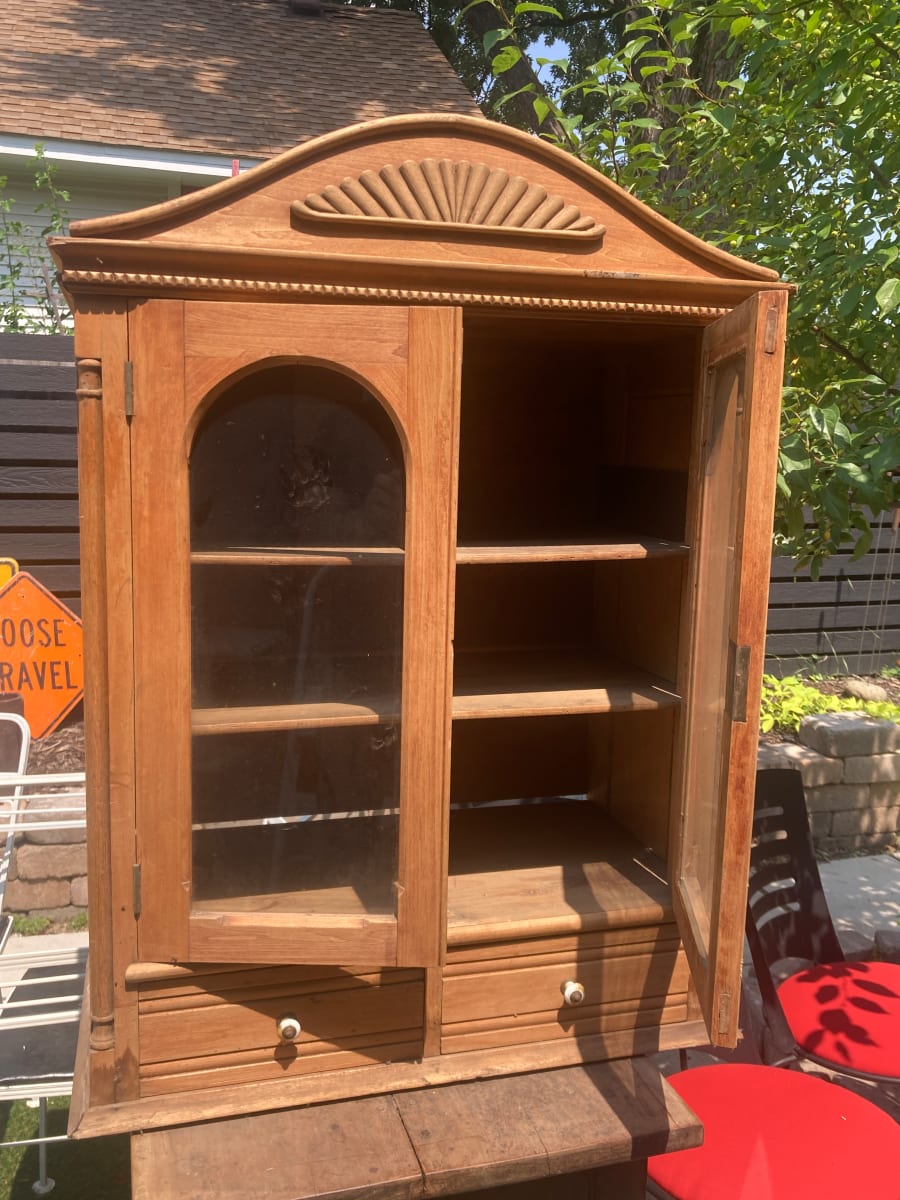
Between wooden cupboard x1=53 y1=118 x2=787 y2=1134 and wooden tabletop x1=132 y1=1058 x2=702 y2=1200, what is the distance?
1.8 inches

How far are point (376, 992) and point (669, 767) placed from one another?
79cm

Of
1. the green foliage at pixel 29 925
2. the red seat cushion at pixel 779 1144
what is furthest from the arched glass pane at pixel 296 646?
the green foliage at pixel 29 925

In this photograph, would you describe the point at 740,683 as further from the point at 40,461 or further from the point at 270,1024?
the point at 40,461

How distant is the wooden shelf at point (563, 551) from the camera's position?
1.82 meters

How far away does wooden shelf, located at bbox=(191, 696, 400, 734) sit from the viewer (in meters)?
1.72

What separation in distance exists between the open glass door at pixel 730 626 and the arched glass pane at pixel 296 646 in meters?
0.56

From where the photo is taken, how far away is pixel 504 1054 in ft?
6.25

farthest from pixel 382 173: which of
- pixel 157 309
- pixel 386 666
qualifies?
pixel 386 666

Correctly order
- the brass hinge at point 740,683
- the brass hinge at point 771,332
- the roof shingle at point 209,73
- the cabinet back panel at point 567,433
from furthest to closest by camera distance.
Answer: the roof shingle at point 209,73, the cabinet back panel at point 567,433, the brass hinge at point 740,683, the brass hinge at point 771,332

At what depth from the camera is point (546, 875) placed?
2162 millimetres

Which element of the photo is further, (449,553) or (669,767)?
(669,767)

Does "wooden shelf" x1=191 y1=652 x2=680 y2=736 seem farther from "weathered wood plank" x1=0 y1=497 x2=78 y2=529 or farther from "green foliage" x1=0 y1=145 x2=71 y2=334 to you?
"green foliage" x1=0 y1=145 x2=71 y2=334

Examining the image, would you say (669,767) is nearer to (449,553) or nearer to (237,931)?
(449,553)

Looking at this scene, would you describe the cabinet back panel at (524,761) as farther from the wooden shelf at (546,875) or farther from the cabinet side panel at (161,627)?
the cabinet side panel at (161,627)
